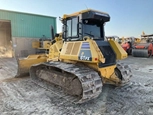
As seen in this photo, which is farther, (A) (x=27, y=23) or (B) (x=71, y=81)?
(A) (x=27, y=23)

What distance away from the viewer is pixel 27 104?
3.84 m

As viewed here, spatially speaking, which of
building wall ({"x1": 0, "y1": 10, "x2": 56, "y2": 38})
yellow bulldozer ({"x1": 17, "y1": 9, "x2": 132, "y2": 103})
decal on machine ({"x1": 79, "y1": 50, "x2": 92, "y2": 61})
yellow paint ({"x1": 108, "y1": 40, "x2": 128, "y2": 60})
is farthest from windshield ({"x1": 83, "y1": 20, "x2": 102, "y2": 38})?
building wall ({"x1": 0, "y1": 10, "x2": 56, "y2": 38})

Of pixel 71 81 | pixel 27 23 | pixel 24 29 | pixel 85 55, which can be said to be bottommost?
pixel 71 81

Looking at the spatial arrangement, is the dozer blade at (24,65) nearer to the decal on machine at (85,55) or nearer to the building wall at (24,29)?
the decal on machine at (85,55)

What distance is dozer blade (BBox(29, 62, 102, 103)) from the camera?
355cm

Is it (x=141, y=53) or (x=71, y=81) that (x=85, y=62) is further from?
(x=141, y=53)

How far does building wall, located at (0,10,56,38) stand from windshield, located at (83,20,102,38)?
518 inches

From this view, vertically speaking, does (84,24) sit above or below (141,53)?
above

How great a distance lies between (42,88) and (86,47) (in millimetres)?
2186

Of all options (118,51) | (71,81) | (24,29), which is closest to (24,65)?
(71,81)

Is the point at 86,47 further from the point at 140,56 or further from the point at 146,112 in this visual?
the point at 140,56

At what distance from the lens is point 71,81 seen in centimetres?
407

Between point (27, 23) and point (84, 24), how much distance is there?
13.6 m

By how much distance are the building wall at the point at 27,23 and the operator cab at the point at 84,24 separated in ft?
40.8
